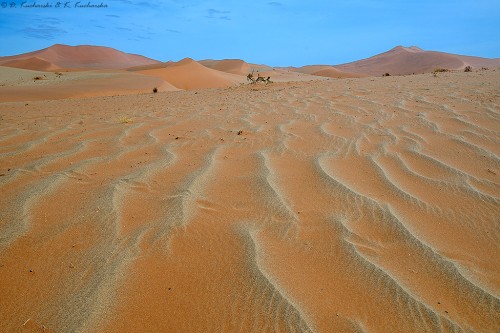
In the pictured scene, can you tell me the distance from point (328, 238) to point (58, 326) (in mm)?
946

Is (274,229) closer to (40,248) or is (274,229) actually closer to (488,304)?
(488,304)

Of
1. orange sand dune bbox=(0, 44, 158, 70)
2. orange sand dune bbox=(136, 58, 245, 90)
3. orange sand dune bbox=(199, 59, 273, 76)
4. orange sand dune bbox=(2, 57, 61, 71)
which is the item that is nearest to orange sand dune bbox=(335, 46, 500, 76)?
orange sand dune bbox=(199, 59, 273, 76)

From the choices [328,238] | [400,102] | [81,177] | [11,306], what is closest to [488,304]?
[328,238]

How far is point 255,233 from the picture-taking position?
5.04 feet

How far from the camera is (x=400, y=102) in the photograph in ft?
14.2

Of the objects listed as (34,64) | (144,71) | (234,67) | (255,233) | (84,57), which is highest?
(255,233)

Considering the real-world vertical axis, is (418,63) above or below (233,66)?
above

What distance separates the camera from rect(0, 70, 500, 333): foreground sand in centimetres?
113

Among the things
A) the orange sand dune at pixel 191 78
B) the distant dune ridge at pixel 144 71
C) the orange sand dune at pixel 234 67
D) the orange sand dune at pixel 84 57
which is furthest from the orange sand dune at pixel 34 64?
the orange sand dune at pixel 191 78

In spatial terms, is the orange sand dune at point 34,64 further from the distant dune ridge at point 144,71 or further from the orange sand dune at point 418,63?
the orange sand dune at point 418,63

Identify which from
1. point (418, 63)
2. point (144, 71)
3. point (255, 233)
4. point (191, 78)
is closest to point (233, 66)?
point (144, 71)

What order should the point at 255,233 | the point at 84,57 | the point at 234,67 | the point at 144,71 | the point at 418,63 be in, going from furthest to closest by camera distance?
1. the point at 84,57
2. the point at 418,63
3. the point at 234,67
4. the point at 144,71
5. the point at 255,233

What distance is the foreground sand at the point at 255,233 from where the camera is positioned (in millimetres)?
1133

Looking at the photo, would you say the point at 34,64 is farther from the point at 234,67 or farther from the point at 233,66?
the point at 234,67
